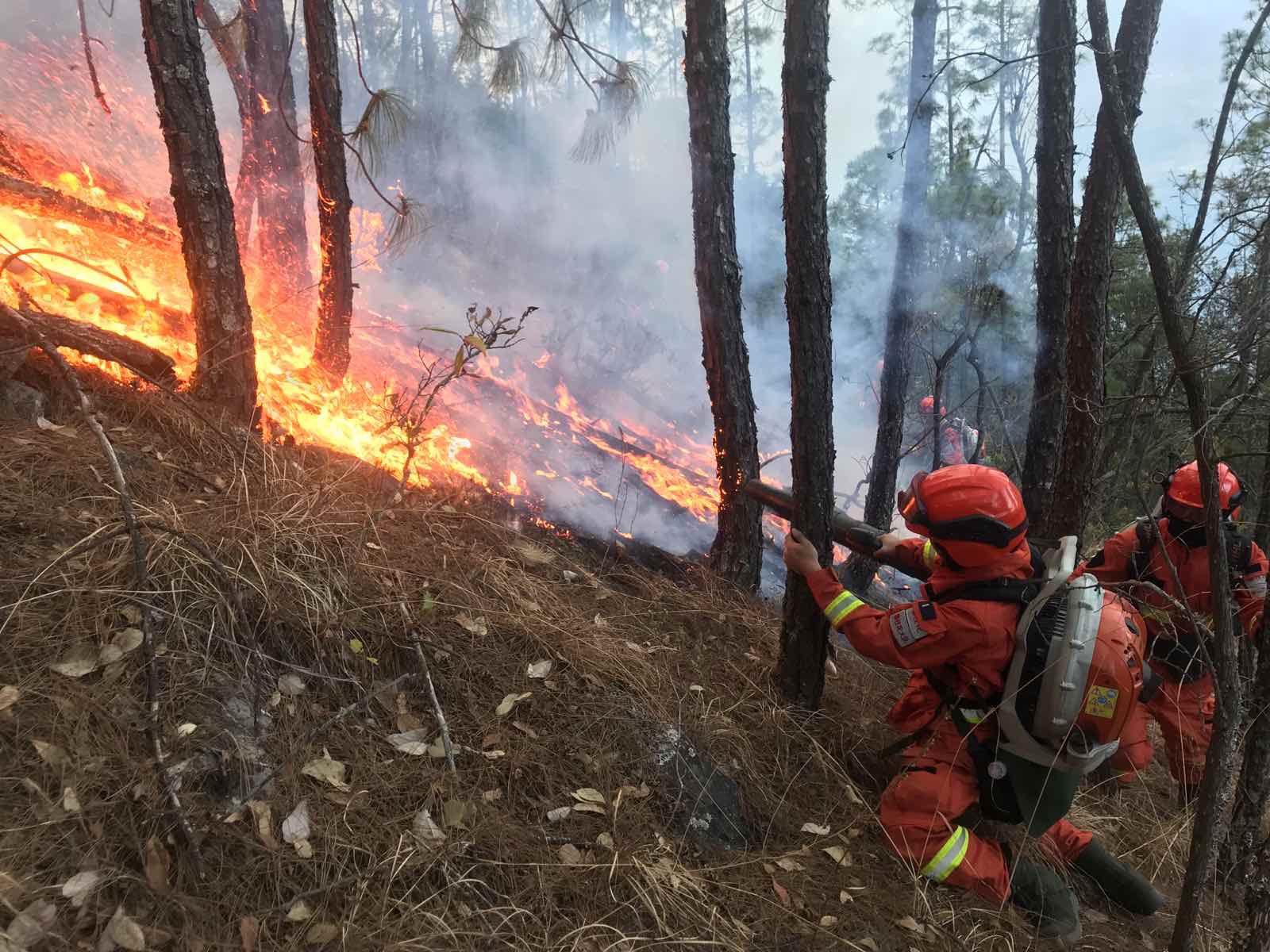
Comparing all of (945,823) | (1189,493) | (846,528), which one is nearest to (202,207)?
(846,528)

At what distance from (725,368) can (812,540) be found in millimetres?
1935

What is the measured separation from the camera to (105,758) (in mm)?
1944

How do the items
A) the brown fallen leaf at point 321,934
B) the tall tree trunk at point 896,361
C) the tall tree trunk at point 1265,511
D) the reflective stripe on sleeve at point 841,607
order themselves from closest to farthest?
the brown fallen leaf at point 321,934
the reflective stripe on sleeve at point 841,607
the tall tree trunk at point 1265,511
the tall tree trunk at point 896,361

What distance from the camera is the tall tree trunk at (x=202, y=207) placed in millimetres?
3553

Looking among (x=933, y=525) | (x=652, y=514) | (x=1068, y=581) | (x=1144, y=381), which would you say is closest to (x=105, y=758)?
(x=933, y=525)

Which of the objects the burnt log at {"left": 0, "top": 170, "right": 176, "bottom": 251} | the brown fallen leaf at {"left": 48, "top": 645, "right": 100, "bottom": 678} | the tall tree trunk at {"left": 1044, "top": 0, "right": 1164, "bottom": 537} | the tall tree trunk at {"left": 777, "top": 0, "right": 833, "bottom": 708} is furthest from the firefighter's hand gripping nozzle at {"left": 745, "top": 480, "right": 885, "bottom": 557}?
the burnt log at {"left": 0, "top": 170, "right": 176, "bottom": 251}

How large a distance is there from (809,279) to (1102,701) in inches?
75.5

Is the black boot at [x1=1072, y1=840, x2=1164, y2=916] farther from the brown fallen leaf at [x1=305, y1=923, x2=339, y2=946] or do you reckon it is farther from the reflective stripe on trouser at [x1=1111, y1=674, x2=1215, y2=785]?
the brown fallen leaf at [x1=305, y1=923, x2=339, y2=946]

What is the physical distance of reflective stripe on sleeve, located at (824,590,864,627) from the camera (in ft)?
9.52

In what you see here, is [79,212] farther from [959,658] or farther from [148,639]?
[959,658]

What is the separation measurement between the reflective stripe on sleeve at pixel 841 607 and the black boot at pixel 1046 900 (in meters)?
1.12

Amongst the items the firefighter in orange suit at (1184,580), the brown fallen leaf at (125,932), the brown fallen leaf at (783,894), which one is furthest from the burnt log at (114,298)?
the firefighter in orange suit at (1184,580)

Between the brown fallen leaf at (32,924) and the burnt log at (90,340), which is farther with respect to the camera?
the burnt log at (90,340)

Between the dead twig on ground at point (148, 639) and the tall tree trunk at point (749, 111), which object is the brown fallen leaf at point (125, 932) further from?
the tall tree trunk at point (749, 111)
